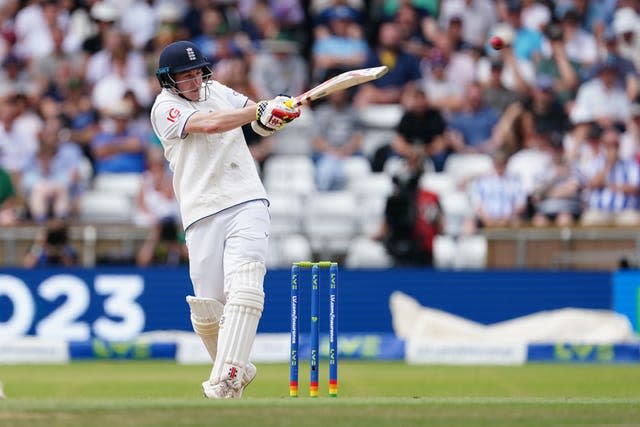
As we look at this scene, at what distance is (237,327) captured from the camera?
668cm

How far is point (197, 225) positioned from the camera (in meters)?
6.95

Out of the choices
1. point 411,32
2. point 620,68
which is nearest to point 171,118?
point 411,32

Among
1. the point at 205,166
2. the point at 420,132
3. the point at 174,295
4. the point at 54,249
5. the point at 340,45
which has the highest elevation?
the point at 340,45

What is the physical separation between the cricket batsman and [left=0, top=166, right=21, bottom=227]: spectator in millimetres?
6439

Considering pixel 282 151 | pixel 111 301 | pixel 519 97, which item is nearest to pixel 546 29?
pixel 519 97

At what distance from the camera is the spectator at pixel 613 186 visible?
13109 mm

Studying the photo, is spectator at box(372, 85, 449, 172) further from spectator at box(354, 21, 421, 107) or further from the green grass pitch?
the green grass pitch

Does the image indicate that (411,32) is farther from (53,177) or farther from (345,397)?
(345,397)

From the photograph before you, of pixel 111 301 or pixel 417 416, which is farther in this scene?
pixel 111 301

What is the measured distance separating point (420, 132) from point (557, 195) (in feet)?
4.91

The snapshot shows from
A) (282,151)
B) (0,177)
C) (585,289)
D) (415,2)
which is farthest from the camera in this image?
(415,2)

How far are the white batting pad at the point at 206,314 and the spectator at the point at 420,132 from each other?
666cm

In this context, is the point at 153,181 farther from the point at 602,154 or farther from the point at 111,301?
the point at 602,154

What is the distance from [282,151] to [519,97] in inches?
97.3
